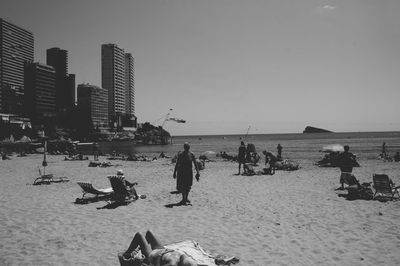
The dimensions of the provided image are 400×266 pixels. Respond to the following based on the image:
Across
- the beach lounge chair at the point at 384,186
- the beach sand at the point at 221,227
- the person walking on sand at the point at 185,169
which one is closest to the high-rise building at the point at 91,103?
the beach sand at the point at 221,227

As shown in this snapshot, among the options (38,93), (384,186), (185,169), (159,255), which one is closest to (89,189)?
(185,169)

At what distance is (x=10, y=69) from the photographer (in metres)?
184

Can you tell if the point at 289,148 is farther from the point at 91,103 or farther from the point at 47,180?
the point at 91,103

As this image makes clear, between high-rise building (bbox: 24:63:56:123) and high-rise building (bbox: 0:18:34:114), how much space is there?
6.57 meters

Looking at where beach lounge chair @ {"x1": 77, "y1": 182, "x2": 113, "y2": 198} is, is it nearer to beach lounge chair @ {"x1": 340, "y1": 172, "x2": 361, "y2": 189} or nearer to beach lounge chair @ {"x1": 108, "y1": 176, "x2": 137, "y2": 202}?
beach lounge chair @ {"x1": 108, "y1": 176, "x2": 137, "y2": 202}

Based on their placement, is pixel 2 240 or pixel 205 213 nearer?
pixel 2 240

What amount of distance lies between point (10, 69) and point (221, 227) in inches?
8621

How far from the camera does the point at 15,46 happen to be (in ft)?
641

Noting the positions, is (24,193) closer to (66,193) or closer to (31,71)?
(66,193)

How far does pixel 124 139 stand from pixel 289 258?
188m

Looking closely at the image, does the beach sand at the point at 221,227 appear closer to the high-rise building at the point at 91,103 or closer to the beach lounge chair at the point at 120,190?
the beach lounge chair at the point at 120,190

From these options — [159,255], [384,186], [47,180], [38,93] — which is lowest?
[47,180]

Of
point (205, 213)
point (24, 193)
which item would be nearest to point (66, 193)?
point (24, 193)

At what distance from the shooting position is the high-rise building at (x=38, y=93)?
6511 inches
